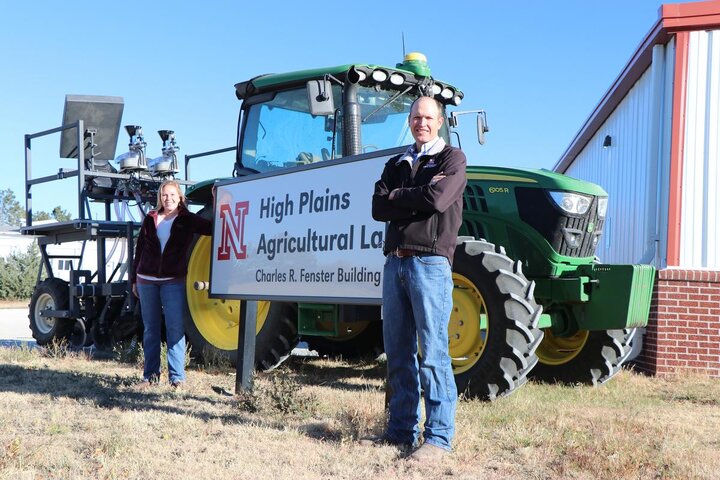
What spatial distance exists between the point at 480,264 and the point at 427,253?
1.79 m

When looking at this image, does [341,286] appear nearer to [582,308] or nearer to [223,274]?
[223,274]

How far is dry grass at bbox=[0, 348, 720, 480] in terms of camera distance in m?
3.71

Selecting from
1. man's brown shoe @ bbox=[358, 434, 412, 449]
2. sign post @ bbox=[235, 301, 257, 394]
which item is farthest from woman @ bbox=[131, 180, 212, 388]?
man's brown shoe @ bbox=[358, 434, 412, 449]

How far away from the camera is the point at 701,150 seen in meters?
8.05

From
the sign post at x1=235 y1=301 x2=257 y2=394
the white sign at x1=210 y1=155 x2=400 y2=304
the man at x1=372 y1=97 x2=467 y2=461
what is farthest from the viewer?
the sign post at x1=235 y1=301 x2=257 y2=394

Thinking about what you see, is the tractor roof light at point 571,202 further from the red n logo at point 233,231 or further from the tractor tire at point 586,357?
the red n logo at point 233,231

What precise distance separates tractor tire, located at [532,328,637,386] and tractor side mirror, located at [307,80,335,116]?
265 cm

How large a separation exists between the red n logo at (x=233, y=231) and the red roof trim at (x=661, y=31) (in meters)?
5.04

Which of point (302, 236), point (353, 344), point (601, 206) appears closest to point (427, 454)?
point (302, 236)

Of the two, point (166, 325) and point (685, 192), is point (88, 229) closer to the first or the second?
point (166, 325)

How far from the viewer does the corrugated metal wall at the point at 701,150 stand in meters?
8.01

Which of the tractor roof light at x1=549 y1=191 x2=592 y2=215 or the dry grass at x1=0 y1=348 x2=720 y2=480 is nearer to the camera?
the dry grass at x1=0 y1=348 x2=720 y2=480

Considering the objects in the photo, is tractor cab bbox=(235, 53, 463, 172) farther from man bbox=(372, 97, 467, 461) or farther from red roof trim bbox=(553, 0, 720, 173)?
red roof trim bbox=(553, 0, 720, 173)

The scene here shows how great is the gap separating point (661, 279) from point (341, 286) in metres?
4.44
